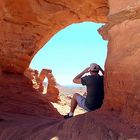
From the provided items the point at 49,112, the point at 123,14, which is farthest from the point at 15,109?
the point at 123,14

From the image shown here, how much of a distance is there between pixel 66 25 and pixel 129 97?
5679 millimetres

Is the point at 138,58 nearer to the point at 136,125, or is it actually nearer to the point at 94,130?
the point at 136,125

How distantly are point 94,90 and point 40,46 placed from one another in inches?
169

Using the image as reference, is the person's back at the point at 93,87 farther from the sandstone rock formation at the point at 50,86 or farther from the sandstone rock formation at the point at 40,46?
the sandstone rock formation at the point at 50,86

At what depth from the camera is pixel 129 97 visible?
449 cm

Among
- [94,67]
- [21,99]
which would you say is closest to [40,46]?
[21,99]

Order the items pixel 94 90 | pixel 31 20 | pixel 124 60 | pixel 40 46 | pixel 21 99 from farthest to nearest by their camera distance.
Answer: pixel 40 46 → pixel 31 20 → pixel 21 99 → pixel 94 90 → pixel 124 60

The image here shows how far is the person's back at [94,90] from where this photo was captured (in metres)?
6.11

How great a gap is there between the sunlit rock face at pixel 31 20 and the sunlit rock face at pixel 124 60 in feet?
13.1

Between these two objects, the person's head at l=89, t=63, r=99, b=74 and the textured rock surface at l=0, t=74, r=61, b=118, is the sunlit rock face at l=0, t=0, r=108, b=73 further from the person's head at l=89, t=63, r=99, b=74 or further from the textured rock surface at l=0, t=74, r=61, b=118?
the person's head at l=89, t=63, r=99, b=74

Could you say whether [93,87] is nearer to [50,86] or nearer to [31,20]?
[31,20]

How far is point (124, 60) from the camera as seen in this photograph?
4.66 metres

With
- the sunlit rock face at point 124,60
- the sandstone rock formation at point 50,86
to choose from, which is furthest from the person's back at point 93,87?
the sandstone rock formation at point 50,86

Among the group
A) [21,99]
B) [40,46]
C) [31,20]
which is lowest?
[21,99]
